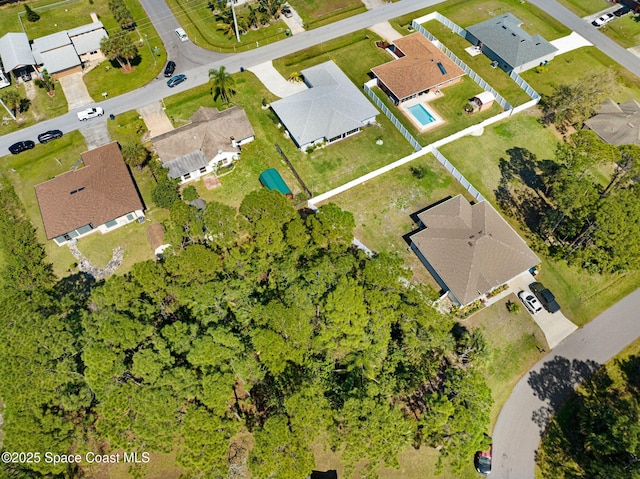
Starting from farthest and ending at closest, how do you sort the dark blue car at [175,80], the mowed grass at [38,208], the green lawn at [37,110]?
the dark blue car at [175,80], the green lawn at [37,110], the mowed grass at [38,208]

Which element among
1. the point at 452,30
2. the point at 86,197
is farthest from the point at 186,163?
the point at 452,30

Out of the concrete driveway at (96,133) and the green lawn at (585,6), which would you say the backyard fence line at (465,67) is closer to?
the green lawn at (585,6)

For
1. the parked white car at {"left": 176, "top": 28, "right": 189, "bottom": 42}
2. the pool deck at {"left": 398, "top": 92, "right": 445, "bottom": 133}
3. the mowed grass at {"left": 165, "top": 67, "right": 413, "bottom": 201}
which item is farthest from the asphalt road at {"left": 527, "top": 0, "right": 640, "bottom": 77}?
the parked white car at {"left": 176, "top": 28, "right": 189, "bottom": 42}

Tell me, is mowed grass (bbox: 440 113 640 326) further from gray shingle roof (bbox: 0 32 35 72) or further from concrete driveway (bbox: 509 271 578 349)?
gray shingle roof (bbox: 0 32 35 72)

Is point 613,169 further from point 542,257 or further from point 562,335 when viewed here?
point 562,335

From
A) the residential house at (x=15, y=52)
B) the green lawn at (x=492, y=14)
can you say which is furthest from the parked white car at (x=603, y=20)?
the residential house at (x=15, y=52)

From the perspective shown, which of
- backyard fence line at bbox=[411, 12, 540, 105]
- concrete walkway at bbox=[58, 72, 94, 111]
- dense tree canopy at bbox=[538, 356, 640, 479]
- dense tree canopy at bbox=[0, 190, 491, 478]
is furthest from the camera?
backyard fence line at bbox=[411, 12, 540, 105]
